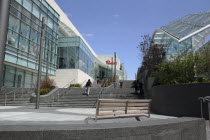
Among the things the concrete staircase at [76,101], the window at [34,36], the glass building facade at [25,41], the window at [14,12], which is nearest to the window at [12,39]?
the glass building facade at [25,41]

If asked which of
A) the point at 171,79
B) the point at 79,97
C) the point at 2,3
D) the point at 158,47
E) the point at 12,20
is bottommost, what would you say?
the point at 79,97

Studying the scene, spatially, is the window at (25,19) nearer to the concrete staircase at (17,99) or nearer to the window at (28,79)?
the window at (28,79)

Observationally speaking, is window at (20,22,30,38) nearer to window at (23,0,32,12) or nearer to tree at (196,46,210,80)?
window at (23,0,32,12)

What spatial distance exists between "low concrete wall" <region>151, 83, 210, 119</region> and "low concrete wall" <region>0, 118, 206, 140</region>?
5.40m

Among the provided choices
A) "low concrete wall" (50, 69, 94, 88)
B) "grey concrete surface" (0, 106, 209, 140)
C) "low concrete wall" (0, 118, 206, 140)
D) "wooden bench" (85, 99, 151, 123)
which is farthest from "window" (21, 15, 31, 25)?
"low concrete wall" (0, 118, 206, 140)

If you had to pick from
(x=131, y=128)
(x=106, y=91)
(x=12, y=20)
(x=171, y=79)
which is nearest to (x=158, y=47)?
(x=106, y=91)

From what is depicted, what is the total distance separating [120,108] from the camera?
5797 mm

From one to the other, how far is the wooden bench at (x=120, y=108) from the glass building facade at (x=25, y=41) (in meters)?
18.9

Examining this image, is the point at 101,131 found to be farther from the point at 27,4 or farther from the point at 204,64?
the point at 27,4

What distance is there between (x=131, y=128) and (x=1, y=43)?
315cm

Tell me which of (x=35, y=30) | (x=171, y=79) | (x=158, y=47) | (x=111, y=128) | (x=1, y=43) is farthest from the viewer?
(x=35, y=30)

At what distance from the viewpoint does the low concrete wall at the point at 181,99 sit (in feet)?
30.2

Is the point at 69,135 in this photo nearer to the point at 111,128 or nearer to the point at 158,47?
the point at 111,128

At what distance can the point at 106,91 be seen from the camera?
62.9 ft
